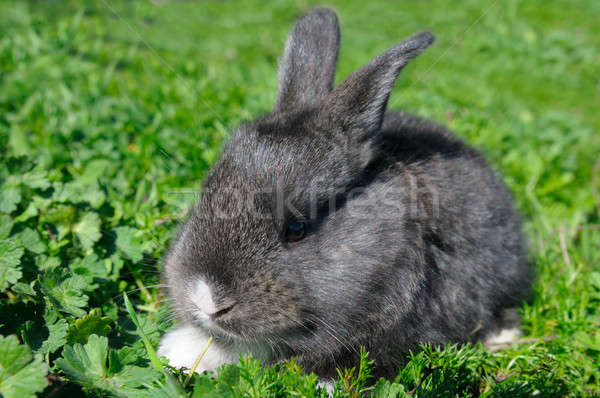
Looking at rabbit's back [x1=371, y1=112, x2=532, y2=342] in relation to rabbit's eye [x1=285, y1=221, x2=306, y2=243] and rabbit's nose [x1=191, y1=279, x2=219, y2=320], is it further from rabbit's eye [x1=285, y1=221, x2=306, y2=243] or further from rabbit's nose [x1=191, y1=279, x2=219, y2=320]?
rabbit's nose [x1=191, y1=279, x2=219, y2=320]

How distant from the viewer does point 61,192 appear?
3846 millimetres

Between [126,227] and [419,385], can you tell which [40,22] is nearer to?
[126,227]

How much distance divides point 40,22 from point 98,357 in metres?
5.47

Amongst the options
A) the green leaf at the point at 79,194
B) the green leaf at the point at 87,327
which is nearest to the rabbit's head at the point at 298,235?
the green leaf at the point at 87,327

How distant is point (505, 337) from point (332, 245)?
1.59 m

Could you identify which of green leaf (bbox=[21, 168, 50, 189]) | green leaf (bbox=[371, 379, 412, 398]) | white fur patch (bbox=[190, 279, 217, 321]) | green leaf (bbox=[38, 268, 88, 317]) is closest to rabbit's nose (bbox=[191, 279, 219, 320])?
white fur patch (bbox=[190, 279, 217, 321])

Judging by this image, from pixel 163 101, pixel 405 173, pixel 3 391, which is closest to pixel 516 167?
pixel 405 173

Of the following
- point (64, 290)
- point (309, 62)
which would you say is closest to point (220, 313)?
point (64, 290)

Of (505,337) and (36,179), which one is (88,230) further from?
(505,337)

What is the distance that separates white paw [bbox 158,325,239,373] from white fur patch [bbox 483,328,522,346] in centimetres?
177

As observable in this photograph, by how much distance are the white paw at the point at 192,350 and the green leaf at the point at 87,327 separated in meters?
0.47

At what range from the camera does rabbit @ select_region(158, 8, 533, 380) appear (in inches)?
123

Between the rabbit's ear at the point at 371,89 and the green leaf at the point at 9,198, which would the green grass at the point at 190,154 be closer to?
the green leaf at the point at 9,198

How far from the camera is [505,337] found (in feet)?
13.4
